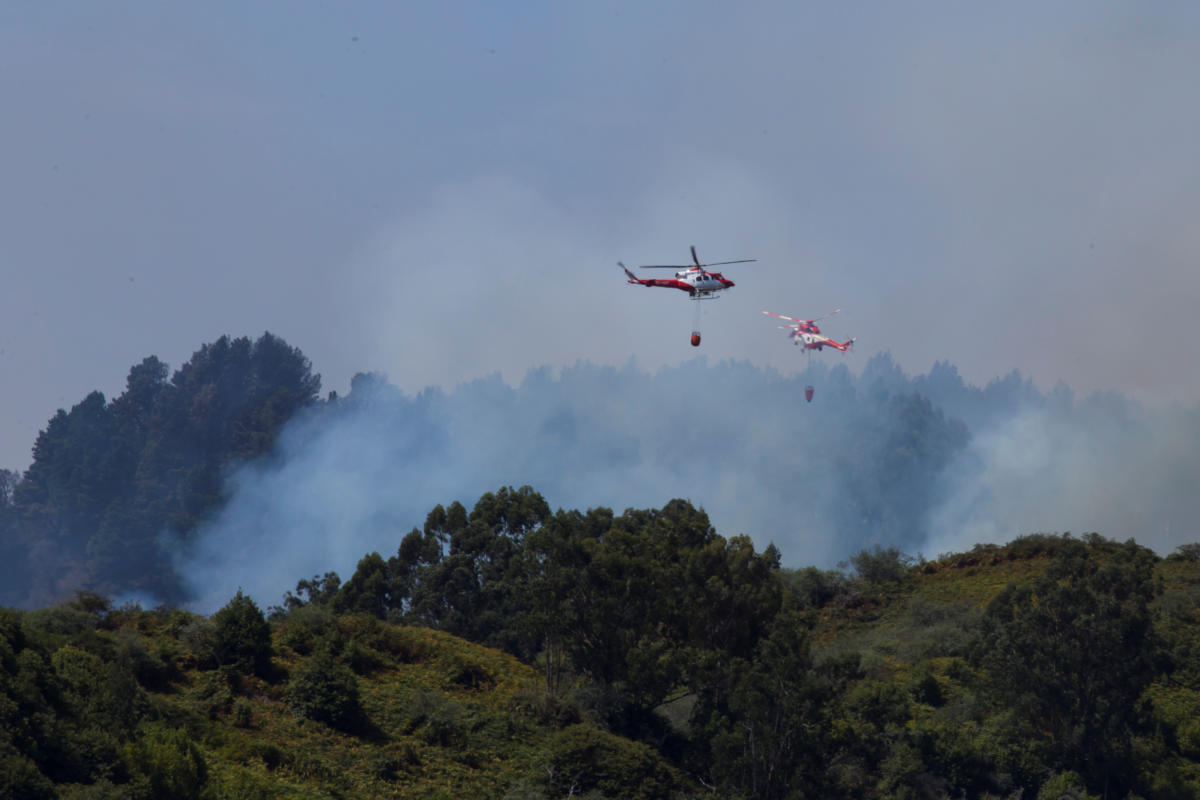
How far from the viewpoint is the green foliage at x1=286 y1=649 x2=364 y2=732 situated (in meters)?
50.0

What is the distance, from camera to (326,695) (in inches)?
1989

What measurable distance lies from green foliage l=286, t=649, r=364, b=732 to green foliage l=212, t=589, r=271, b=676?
1.96m

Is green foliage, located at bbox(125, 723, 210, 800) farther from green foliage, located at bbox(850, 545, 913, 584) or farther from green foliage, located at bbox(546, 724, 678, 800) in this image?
green foliage, located at bbox(850, 545, 913, 584)

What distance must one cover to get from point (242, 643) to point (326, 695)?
5.20m

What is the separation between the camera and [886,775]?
5409cm

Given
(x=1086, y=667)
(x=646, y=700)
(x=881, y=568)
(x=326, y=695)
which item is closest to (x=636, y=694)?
(x=646, y=700)

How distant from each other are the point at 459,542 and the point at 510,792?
43.1 meters

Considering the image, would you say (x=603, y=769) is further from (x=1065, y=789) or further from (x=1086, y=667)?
(x=1086, y=667)

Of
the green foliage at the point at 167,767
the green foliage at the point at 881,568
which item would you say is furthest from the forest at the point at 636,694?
the green foliage at the point at 881,568

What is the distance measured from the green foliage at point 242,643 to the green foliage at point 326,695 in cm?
196

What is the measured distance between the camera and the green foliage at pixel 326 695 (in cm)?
5003

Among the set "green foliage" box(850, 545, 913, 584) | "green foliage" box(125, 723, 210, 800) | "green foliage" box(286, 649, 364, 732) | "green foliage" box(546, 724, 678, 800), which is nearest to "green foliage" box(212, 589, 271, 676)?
"green foliage" box(286, 649, 364, 732)

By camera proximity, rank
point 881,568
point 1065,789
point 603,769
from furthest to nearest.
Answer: point 881,568 → point 1065,789 → point 603,769

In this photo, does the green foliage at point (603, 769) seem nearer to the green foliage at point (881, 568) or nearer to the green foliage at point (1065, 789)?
the green foliage at point (1065, 789)
